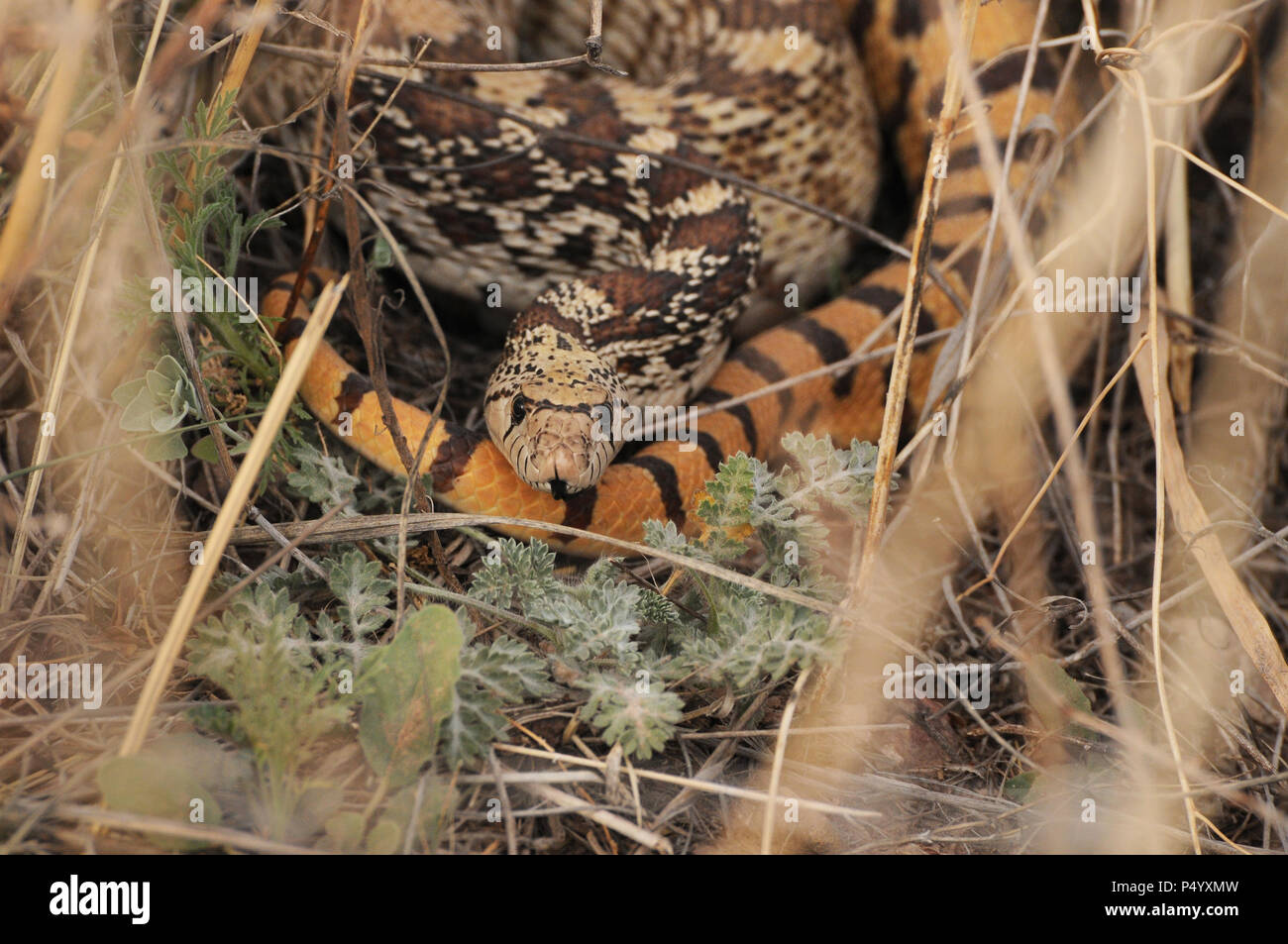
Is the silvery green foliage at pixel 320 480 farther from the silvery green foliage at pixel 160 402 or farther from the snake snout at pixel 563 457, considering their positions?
the snake snout at pixel 563 457

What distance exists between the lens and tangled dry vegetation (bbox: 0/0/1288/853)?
179 centimetres

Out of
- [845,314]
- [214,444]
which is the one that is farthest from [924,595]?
[214,444]

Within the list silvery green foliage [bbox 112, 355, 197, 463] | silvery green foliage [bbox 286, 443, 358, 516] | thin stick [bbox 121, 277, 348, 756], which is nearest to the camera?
thin stick [bbox 121, 277, 348, 756]

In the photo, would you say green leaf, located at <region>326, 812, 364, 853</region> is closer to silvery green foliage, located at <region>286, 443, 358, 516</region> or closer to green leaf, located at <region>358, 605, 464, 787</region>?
green leaf, located at <region>358, 605, 464, 787</region>

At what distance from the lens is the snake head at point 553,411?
8.32ft

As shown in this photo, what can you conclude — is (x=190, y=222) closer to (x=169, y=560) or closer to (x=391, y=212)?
(x=169, y=560)

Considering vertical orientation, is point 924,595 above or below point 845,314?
below

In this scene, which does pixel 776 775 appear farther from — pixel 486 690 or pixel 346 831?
pixel 346 831

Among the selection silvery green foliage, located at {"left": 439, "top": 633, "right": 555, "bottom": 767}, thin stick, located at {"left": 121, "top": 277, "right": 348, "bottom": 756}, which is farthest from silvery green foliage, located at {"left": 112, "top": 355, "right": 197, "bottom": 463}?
silvery green foliage, located at {"left": 439, "top": 633, "right": 555, "bottom": 767}

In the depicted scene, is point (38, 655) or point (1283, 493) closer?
point (38, 655)

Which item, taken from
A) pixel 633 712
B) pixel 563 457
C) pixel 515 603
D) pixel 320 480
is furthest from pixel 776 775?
pixel 320 480

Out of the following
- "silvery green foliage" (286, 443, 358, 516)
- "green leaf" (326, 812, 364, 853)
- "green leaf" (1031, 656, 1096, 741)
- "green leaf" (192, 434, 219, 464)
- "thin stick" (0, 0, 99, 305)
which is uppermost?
"thin stick" (0, 0, 99, 305)

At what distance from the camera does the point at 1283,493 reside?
3.24 m
